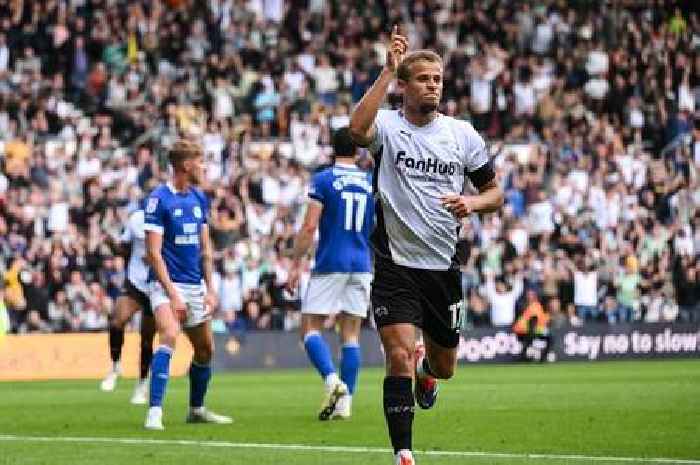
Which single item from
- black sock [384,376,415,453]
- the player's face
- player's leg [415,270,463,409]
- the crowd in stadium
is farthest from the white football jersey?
black sock [384,376,415,453]

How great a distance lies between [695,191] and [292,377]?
12655 millimetres

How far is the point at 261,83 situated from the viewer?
36.7m

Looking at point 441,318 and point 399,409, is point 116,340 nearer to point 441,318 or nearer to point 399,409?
point 441,318

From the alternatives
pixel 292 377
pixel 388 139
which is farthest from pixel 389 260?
→ pixel 292 377

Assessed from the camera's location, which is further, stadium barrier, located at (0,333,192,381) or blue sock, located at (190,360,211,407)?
stadium barrier, located at (0,333,192,381)

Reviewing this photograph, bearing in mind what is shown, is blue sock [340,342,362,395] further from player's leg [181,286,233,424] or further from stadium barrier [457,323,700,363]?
stadium barrier [457,323,700,363]

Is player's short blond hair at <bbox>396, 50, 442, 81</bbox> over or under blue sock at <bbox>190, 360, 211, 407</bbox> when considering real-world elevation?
over

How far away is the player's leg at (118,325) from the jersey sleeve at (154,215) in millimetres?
5332

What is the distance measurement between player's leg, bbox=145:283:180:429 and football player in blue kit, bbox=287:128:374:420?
152 cm

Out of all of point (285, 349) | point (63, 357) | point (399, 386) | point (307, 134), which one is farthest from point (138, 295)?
point (307, 134)

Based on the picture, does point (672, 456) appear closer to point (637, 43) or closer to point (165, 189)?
point (165, 189)

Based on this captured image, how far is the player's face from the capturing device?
37.0 feet

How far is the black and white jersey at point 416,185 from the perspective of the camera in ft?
37.5

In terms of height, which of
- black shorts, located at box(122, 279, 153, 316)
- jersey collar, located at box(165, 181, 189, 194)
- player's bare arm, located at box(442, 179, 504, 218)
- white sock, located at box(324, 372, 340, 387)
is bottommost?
white sock, located at box(324, 372, 340, 387)
